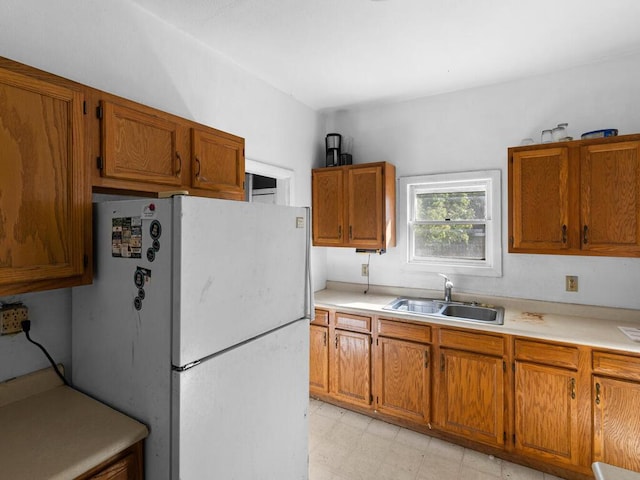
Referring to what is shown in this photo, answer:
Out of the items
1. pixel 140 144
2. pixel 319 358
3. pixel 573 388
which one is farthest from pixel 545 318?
pixel 140 144

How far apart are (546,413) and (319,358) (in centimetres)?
165

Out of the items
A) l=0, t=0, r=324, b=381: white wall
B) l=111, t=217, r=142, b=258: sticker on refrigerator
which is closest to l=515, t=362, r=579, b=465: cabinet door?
l=111, t=217, r=142, b=258: sticker on refrigerator

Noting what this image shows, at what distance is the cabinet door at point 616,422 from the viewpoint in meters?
1.89

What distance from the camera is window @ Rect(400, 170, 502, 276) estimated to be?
285cm

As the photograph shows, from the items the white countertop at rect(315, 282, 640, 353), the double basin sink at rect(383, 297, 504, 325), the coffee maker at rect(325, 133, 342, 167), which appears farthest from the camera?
the coffee maker at rect(325, 133, 342, 167)

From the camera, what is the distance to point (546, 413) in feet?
6.95

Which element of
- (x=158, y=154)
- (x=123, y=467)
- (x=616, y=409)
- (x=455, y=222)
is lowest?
(x=616, y=409)

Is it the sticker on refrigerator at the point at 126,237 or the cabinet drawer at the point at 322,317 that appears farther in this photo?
the cabinet drawer at the point at 322,317

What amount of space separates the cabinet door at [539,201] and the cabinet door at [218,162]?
191 cm

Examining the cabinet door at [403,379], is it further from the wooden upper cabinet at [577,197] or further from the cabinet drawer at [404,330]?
the wooden upper cabinet at [577,197]

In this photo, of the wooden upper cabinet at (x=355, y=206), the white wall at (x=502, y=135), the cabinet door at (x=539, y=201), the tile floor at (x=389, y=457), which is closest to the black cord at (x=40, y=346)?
the tile floor at (x=389, y=457)

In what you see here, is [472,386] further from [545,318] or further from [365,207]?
[365,207]

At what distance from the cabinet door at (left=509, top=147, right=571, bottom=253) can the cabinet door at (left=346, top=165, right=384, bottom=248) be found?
0.99 m

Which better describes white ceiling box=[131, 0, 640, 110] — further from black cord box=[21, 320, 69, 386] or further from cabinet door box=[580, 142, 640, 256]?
black cord box=[21, 320, 69, 386]
